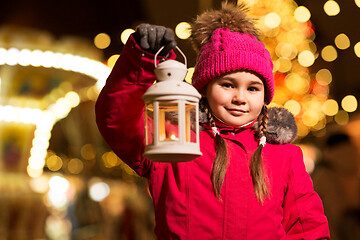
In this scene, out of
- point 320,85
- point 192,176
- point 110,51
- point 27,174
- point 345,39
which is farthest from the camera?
point 110,51

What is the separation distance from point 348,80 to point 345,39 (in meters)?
3.23

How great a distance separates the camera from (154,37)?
242 centimetres

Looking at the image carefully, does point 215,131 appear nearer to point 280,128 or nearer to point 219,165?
point 219,165

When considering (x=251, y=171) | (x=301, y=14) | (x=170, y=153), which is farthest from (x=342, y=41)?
(x=170, y=153)

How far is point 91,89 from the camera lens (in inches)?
387

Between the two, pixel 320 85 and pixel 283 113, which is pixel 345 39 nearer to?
pixel 320 85

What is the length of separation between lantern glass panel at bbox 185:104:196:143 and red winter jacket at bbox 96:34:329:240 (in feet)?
0.33

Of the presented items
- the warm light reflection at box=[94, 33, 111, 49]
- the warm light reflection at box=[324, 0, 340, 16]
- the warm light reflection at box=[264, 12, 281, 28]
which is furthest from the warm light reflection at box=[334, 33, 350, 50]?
the warm light reflection at box=[94, 33, 111, 49]

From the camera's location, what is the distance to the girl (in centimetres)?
265

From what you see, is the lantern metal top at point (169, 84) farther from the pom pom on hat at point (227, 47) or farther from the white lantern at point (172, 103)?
the pom pom on hat at point (227, 47)

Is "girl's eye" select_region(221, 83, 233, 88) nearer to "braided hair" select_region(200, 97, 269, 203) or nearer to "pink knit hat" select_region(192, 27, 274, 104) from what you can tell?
"pink knit hat" select_region(192, 27, 274, 104)

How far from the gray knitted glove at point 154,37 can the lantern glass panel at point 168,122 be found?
0.81 feet

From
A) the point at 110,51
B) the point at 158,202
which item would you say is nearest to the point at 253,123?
the point at 158,202

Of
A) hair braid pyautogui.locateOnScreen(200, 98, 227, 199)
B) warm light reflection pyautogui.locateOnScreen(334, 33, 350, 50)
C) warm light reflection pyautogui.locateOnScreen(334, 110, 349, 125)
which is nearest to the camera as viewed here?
hair braid pyautogui.locateOnScreen(200, 98, 227, 199)
